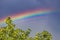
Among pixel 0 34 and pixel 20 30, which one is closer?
pixel 0 34

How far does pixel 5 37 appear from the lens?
28.6 metres

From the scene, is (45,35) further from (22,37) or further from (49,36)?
(22,37)

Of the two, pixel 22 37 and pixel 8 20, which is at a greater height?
pixel 8 20

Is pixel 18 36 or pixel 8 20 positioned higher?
pixel 8 20

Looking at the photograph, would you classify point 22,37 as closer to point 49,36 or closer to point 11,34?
point 11,34

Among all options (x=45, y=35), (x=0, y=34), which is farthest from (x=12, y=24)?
(x=45, y=35)

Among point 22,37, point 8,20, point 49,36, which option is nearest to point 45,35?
point 49,36

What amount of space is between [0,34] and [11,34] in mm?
1493

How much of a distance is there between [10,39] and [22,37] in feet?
7.01

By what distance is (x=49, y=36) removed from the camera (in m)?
29.7

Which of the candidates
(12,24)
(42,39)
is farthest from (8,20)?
(42,39)

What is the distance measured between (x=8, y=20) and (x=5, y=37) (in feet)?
8.88

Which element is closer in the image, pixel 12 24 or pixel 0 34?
pixel 0 34

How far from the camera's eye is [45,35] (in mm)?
29938
